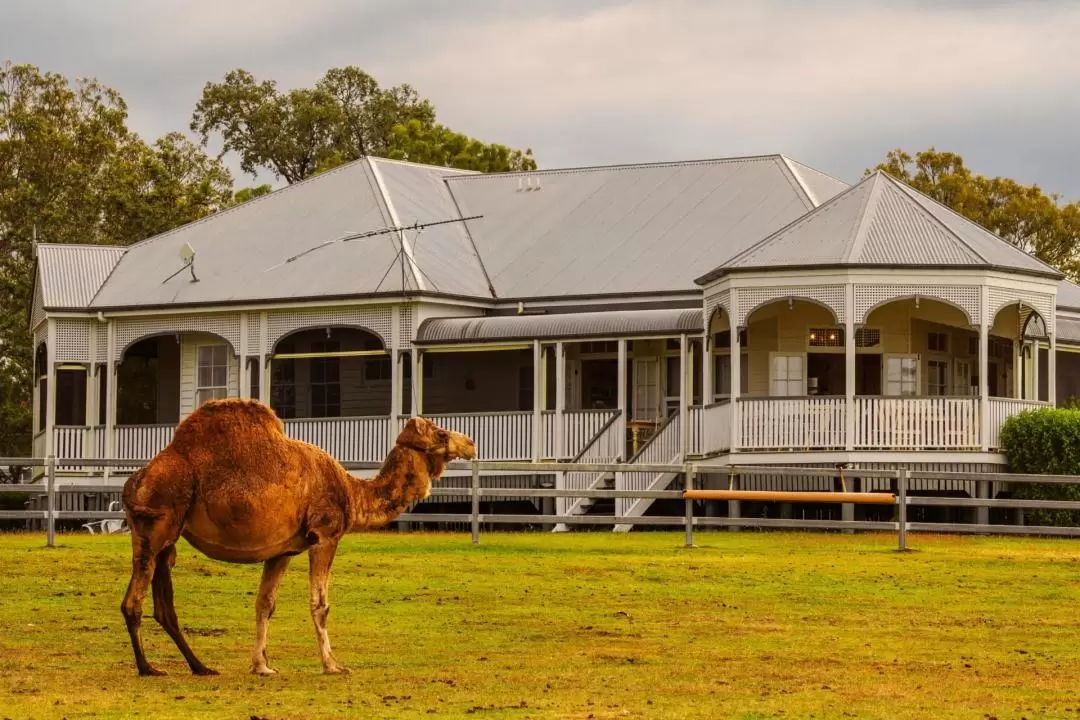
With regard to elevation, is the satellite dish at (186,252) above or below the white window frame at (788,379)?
above

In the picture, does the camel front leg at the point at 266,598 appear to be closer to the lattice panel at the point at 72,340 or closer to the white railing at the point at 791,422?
the white railing at the point at 791,422

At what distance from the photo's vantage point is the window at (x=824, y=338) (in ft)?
127

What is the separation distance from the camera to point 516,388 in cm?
4309

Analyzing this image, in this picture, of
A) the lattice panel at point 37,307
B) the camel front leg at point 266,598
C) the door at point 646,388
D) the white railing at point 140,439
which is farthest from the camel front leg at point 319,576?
the lattice panel at point 37,307

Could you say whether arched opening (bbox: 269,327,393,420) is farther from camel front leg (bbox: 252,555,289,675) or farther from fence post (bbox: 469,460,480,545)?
camel front leg (bbox: 252,555,289,675)

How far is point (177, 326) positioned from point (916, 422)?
1525 centimetres

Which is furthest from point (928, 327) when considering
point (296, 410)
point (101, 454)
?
point (101, 454)

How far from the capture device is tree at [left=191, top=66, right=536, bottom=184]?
71562 mm

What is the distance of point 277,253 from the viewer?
44.2 meters

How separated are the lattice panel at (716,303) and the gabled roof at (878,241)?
0.35 meters

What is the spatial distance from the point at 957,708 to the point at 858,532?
60.4 feet

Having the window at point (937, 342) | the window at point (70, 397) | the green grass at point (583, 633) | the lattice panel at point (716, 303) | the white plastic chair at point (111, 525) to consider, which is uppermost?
the lattice panel at point (716, 303)

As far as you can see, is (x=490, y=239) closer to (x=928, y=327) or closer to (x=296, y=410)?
(x=296, y=410)

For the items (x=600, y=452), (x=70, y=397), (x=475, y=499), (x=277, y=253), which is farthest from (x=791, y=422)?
(x=70, y=397)
